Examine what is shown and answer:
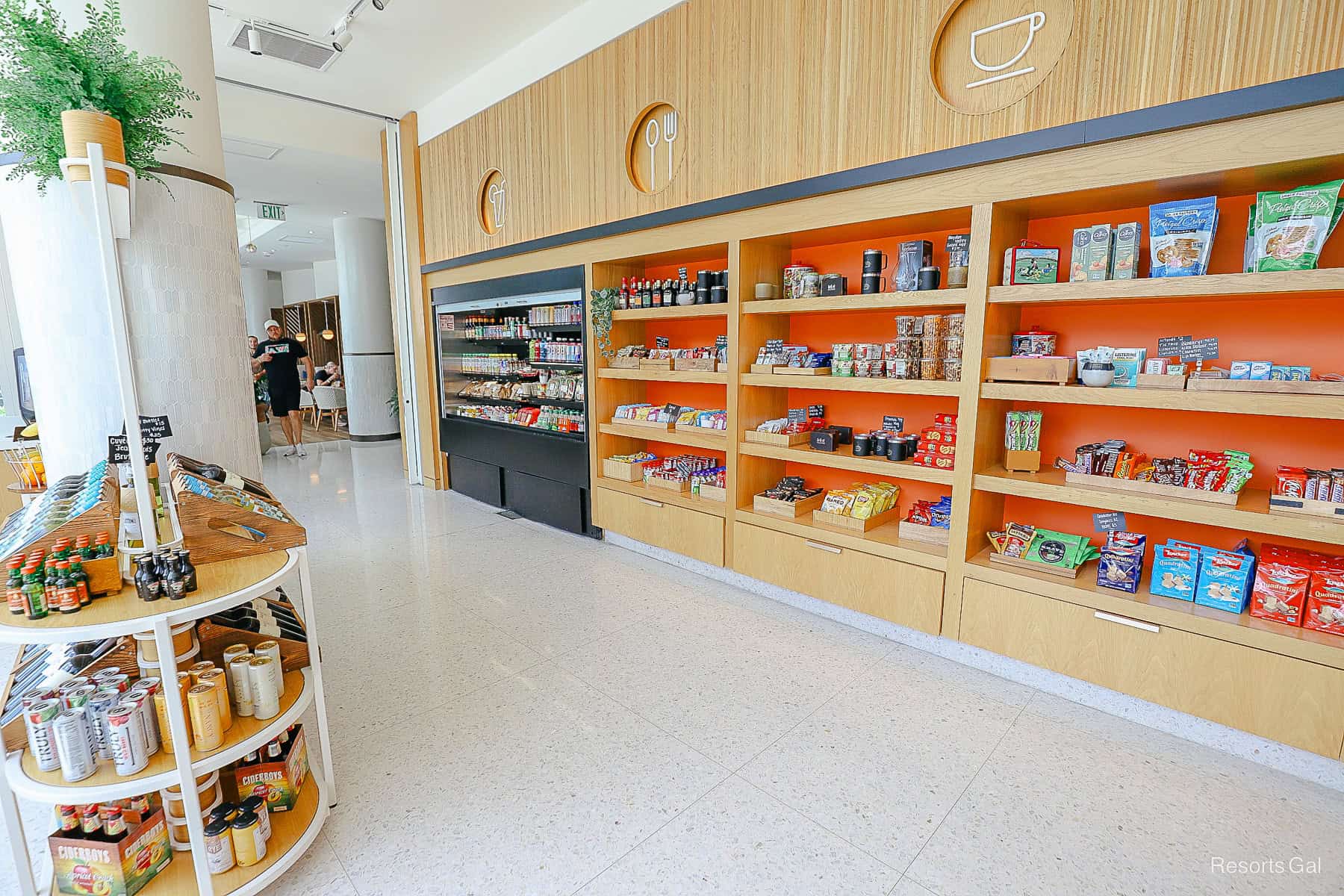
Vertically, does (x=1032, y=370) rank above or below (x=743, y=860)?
above

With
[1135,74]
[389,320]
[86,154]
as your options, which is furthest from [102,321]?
[389,320]

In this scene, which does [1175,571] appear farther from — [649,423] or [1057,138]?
[649,423]

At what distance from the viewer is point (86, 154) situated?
1.67 metres

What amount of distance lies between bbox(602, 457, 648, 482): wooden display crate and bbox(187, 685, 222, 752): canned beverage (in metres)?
3.10

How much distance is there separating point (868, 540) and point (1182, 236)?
5.91 ft

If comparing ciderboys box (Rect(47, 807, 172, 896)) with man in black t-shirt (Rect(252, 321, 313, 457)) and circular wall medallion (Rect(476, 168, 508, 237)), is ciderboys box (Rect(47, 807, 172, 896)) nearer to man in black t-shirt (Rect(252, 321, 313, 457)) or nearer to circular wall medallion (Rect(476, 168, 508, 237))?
circular wall medallion (Rect(476, 168, 508, 237))

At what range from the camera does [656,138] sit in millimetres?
3994

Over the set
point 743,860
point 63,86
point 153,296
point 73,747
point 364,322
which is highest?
point 63,86

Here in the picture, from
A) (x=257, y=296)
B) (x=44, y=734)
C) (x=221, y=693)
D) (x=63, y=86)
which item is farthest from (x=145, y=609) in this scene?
(x=257, y=296)

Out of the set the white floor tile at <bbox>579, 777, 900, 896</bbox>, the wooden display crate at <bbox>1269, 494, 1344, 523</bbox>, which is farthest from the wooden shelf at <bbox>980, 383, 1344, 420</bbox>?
the white floor tile at <bbox>579, 777, 900, 896</bbox>

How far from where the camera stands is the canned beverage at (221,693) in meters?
1.63

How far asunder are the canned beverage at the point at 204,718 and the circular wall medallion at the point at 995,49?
3459mm

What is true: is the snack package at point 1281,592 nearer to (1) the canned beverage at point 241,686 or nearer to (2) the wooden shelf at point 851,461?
(2) the wooden shelf at point 851,461

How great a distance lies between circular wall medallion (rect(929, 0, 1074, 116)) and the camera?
7.98ft
